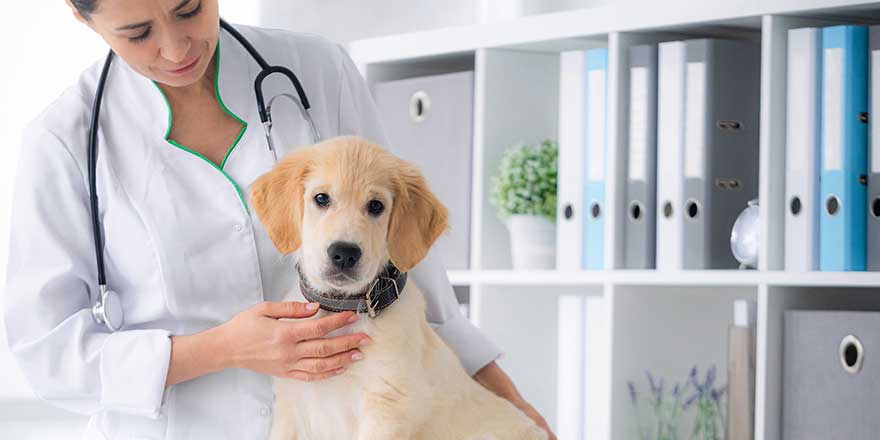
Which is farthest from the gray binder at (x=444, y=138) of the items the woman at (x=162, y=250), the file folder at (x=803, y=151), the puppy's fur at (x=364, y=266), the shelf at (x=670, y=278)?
the puppy's fur at (x=364, y=266)

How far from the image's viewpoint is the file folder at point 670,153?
2451mm

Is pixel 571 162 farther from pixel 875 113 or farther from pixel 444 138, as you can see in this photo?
pixel 875 113

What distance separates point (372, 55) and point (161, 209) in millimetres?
1532

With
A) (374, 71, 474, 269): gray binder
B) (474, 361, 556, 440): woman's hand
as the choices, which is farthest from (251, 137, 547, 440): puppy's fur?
(374, 71, 474, 269): gray binder

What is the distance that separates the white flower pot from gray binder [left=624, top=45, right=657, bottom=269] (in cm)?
25

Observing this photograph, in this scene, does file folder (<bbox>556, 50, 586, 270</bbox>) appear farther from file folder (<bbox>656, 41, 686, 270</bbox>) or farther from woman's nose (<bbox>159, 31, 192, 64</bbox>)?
woman's nose (<bbox>159, 31, 192, 64</bbox>)

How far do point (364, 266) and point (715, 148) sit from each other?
1.28 metres

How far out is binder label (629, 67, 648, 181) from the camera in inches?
98.9

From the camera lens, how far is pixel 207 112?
160 centimetres

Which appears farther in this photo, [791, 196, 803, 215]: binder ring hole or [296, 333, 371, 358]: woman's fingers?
[791, 196, 803, 215]: binder ring hole

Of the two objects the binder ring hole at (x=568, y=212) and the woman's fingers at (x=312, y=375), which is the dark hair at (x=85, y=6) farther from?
the binder ring hole at (x=568, y=212)

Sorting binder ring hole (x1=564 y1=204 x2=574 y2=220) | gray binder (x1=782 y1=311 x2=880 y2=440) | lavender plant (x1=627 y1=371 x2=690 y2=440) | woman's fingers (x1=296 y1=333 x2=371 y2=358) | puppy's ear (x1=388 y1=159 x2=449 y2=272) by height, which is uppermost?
binder ring hole (x1=564 y1=204 x2=574 y2=220)

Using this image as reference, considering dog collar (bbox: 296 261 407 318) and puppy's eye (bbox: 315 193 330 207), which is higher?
puppy's eye (bbox: 315 193 330 207)

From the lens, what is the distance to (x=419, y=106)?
2.91 meters
